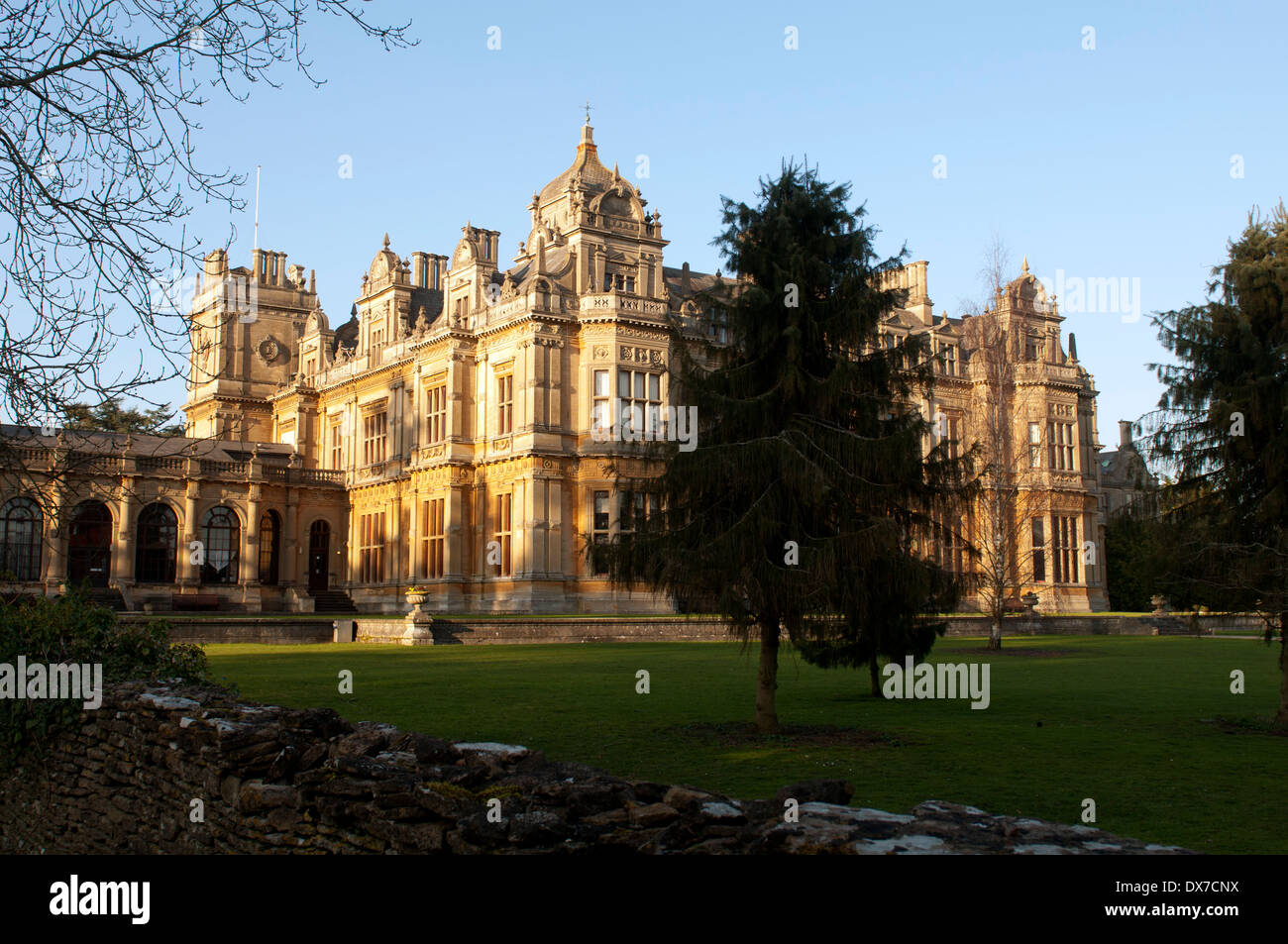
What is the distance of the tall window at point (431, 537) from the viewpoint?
46.5 m

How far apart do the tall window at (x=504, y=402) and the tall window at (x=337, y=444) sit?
50.2 feet

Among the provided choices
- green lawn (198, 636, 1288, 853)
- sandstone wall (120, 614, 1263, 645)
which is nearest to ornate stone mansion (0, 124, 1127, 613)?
sandstone wall (120, 614, 1263, 645)

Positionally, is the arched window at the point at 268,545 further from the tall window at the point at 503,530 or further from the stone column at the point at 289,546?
the tall window at the point at 503,530

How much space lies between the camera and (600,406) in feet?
141

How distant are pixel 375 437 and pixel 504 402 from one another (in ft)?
38.6

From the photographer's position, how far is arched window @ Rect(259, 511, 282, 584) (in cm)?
5191

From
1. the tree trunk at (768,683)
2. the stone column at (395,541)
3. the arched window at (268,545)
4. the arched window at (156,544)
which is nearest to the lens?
the tree trunk at (768,683)

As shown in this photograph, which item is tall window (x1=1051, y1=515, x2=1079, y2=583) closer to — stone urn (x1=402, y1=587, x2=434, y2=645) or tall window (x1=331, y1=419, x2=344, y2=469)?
stone urn (x1=402, y1=587, x2=434, y2=645)

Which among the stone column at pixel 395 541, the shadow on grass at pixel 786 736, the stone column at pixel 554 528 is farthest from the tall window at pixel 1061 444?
the shadow on grass at pixel 786 736

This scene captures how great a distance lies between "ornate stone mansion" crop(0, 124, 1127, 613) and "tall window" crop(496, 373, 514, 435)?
121 millimetres

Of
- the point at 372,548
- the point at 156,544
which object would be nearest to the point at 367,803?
the point at 156,544

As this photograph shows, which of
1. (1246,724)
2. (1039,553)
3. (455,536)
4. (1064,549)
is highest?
(455,536)

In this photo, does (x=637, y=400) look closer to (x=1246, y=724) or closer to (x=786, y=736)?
(x=1246, y=724)
